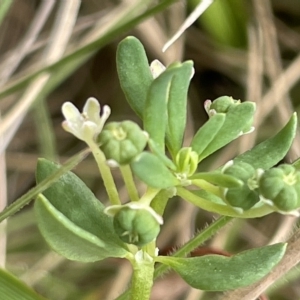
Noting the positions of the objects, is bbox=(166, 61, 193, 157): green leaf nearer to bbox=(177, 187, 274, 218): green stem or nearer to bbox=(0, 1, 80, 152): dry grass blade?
bbox=(177, 187, 274, 218): green stem

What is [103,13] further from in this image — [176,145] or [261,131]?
[176,145]

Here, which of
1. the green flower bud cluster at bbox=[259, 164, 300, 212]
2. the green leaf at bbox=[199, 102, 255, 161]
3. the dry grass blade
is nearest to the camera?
the green flower bud cluster at bbox=[259, 164, 300, 212]

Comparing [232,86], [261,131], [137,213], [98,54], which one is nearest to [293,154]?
[261,131]

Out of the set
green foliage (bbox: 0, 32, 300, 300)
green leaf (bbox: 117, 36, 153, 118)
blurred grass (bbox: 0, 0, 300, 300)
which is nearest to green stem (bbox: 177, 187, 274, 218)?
green foliage (bbox: 0, 32, 300, 300)

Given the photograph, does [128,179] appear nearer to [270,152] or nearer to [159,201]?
[159,201]

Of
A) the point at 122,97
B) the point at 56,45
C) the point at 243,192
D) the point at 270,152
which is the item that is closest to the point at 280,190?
the point at 243,192
